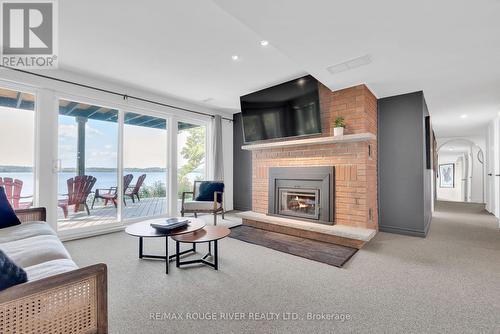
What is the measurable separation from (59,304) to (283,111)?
3470 millimetres

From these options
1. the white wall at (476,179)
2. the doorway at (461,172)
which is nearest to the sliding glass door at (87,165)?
the doorway at (461,172)

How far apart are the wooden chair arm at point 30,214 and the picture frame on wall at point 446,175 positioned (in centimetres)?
1573

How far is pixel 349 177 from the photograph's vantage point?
11.2 ft

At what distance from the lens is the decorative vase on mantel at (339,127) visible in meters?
3.33

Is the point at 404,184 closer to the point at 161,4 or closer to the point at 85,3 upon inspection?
the point at 161,4

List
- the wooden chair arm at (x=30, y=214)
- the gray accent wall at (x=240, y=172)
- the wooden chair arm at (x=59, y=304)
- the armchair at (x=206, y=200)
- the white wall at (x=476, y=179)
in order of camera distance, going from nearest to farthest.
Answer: the wooden chair arm at (x=59, y=304) < the wooden chair arm at (x=30, y=214) < the armchair at (x=206, y=200) < the gray accent wall at (x=240, y=172) < the white wall at (x=476, y=179)

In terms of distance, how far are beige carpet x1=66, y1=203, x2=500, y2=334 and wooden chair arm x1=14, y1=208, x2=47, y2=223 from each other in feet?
2.06

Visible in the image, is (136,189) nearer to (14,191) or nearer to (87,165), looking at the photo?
(87,165)

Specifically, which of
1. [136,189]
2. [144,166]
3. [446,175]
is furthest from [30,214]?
[446,175]

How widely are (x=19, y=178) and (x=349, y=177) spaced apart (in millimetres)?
4608

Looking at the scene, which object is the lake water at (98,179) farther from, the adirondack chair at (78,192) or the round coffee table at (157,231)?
the round coffee table at (157,231)

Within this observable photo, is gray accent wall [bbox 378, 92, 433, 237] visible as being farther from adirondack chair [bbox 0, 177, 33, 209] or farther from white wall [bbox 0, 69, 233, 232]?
adirondack chair [bbox 0, 177, 33, 209]

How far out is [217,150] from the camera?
17.4 ft

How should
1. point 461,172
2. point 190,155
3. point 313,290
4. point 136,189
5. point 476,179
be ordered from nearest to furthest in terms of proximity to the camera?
point 313,290 < point 136,189 < point 190,155 < point 476,179 < point 461,172
